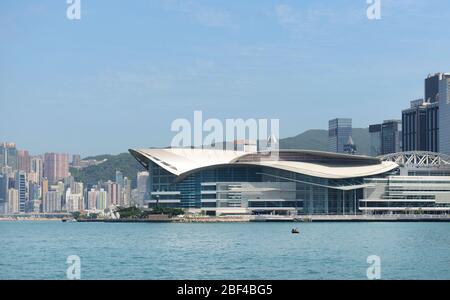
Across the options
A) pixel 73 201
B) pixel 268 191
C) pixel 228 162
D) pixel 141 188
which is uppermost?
pixel 228 162

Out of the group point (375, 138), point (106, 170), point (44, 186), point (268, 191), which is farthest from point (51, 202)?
point (268, 191)

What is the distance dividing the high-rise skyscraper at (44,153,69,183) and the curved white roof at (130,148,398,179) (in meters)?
69.6

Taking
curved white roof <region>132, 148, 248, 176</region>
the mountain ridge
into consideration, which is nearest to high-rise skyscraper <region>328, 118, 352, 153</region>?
the mountain ridge

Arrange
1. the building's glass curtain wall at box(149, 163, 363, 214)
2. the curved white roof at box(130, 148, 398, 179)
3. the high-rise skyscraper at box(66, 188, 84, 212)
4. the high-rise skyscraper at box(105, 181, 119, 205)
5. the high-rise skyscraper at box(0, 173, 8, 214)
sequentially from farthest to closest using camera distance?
1. the high-rise skyscraper at box(105, 181, 119, 205)
2. the high-rise skyscraper at box(66, 188, 84, 212)
3. the high-rise skyscraper at box(0, 173, 8, 214)
4. the building's glass curtain wall at box(149, 163, 363, 214)
5. the curved white roof at box(130, 148, 398, 179)

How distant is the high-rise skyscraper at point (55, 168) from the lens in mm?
150500

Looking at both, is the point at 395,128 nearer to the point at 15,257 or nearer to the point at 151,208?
the point at 151,208

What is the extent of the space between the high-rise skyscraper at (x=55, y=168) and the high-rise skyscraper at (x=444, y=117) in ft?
214

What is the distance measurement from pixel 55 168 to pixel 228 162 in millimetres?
76474

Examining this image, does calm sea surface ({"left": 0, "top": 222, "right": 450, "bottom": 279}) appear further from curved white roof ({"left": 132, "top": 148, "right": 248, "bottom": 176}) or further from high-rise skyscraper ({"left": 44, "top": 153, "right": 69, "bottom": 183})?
high-rise skyscraper ({"left": 44, "top": 153, "right": 69, "bottom": 183})

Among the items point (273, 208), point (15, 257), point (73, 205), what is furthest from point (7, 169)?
point (15, 257)

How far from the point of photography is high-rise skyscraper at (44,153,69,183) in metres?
150

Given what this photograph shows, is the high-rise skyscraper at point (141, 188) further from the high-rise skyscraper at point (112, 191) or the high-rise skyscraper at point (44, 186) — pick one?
the high-rise skyscraper at point (44, 186)

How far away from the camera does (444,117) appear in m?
131

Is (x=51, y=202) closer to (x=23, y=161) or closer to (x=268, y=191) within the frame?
(x=23, y=161)
